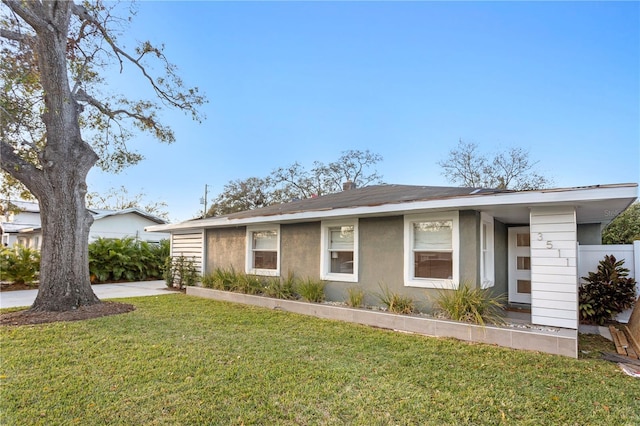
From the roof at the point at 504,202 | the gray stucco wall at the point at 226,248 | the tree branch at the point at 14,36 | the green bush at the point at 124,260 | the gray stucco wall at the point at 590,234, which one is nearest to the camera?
the roof at the point at 504,202

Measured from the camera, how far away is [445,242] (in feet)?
20.4

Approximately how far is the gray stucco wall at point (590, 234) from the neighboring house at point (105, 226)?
62.1ft

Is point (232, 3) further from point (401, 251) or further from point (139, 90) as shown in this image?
point (401, 251)

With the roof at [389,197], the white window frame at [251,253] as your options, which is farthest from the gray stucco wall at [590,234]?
the white window frame at [251,253]

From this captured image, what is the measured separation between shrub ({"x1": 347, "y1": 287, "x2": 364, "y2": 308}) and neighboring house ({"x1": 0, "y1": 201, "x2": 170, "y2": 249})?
1504cm

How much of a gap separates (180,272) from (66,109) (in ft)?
20.5

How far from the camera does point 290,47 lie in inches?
442

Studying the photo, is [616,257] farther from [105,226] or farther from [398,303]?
[105,226]

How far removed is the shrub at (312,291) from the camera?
752cm

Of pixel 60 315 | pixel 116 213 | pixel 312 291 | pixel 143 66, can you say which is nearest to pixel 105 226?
pixel 116 213

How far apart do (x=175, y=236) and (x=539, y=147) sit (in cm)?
2253

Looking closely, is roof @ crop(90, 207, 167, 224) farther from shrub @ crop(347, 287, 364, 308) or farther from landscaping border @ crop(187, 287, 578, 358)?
shrub @ crop(347, 287, 364, 308)

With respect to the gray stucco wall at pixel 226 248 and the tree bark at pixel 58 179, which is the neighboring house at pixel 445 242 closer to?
the gray stucco wall at pixel 226 248

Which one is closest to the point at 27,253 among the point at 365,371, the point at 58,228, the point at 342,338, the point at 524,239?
the point at 58,228
